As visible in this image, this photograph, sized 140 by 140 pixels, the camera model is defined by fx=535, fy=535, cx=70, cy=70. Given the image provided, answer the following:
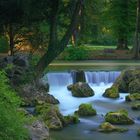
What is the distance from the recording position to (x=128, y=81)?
2784cm

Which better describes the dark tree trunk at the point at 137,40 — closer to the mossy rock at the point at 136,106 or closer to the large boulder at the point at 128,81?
the large boulder at the point at 128,81

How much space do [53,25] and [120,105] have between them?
5.25 meters

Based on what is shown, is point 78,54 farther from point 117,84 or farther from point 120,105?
point 120,105

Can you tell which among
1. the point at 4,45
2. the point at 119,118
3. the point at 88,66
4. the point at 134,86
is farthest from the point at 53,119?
the point at 88,66

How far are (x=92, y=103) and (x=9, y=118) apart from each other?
17583 millimetres

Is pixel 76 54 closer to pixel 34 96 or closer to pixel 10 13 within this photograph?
pixel 10 13

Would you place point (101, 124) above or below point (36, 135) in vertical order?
below

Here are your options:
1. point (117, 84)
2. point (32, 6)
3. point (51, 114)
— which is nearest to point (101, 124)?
point (51, 114)

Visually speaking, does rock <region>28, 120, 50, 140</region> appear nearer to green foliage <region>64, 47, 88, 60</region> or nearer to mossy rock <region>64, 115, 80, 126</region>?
mossy rock <region>64, 115, 80, 126</region>

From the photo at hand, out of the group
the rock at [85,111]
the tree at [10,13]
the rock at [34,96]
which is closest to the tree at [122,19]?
the tree at [10,13]

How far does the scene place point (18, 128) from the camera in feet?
22.7

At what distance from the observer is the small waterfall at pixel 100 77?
30094 millimetres

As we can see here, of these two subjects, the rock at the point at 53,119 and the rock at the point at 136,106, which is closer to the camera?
the rock at the point at 53,119

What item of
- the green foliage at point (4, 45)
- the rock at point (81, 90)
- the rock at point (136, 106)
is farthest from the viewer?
the green foliage at point (4, 45)
